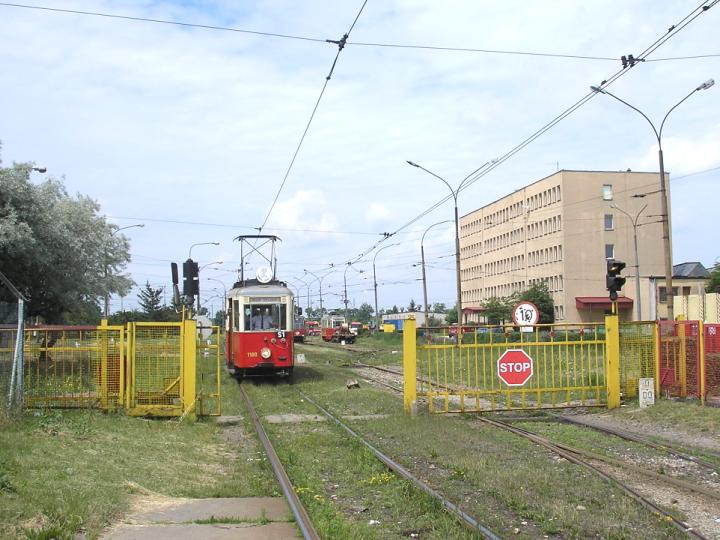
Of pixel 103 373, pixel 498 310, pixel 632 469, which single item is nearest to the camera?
pixel 632 469

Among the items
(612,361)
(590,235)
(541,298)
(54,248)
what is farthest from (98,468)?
(590,235)

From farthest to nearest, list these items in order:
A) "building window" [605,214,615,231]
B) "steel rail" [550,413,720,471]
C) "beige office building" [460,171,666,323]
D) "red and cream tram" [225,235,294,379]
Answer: "building window" [605,214,615,231]
"beige office building" [460,171,666,323]
"red and cream tram" [225,235,294,379]
"steel rail" [550,413,720,471]

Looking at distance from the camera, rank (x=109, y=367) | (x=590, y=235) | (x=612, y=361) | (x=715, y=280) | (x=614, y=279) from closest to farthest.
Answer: (x=109, y=367) < (x=614, y=279) < (x=612, y=361) < (x=715, y=280) < (x=590, y=235)

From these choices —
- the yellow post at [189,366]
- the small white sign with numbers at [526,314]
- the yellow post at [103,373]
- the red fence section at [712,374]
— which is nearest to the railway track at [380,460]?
the yellow post at [189,366]

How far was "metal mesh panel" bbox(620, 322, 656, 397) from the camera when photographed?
16.3m

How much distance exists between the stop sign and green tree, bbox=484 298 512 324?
53684 mm

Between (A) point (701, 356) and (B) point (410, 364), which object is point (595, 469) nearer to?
(B) point (410, 364)

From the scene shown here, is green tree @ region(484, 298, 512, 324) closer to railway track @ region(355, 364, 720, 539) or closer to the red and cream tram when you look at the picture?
the red and cream tram

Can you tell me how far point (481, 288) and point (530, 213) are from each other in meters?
18.7

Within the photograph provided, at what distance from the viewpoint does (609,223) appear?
244 ft

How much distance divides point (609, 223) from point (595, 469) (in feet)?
227

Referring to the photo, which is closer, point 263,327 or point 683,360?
point 683,360

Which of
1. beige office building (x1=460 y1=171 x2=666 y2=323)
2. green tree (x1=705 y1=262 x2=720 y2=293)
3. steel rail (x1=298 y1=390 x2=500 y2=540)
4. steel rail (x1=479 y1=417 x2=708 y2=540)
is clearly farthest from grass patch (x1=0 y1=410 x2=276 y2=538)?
beige office building (x1=460 y1=171 x2=666 y2=323)

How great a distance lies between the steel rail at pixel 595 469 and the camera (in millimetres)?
6636
